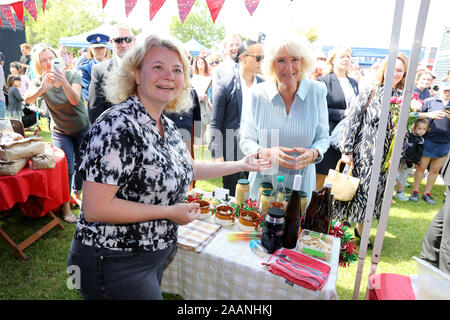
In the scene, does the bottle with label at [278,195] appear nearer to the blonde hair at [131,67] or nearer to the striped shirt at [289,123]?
the striped shirt at [289,123]

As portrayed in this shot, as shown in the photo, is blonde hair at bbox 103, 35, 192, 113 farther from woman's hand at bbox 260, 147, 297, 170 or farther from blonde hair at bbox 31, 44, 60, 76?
blonde hair at bbox 31, 44, 60, 76

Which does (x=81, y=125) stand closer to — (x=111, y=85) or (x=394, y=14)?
(x=111, y=85)

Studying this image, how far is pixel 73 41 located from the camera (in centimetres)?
1330

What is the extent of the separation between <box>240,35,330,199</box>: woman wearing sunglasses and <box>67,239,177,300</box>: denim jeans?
40.8 inches

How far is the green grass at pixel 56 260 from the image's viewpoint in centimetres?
235

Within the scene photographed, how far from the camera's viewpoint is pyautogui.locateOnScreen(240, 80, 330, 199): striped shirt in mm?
1889

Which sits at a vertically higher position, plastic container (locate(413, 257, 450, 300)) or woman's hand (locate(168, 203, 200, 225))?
woman's hand (locate(168, 203, 200, 225))

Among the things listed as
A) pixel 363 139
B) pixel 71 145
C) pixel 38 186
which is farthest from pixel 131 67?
pixel 71 145

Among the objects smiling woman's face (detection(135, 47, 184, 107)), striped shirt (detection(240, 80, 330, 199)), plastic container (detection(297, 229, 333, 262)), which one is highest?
smiling woman's face (detection(135, 47, 184, 107))

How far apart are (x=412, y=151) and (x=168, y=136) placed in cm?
468

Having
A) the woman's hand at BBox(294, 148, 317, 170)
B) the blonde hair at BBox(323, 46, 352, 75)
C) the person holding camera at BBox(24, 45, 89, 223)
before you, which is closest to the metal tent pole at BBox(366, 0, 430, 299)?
the woman's hand at BBox(294, 148, 317, 170)

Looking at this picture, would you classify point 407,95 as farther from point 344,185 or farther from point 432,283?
point 344,185

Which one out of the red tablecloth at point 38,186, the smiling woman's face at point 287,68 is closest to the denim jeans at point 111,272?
the smiling woman's face at point 287,68
